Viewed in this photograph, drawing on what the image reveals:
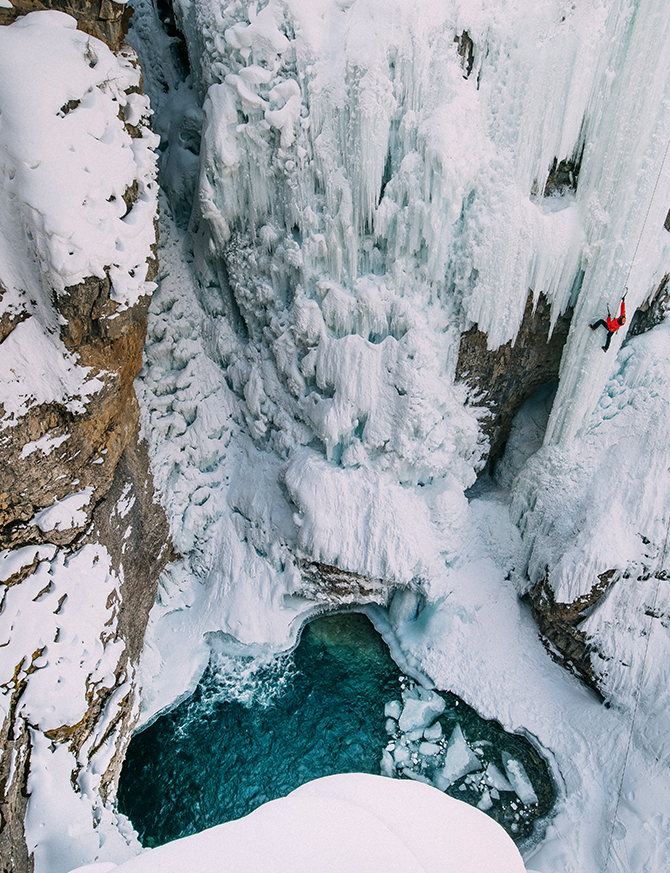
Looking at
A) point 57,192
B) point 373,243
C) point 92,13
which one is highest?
point 92,13

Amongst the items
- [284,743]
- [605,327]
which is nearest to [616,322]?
[605,327]

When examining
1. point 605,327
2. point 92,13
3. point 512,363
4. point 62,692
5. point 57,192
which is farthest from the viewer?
point 512,363

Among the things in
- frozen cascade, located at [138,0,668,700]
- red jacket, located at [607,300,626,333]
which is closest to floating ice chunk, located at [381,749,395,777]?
frozen cascade, located at [138,0,668,700]

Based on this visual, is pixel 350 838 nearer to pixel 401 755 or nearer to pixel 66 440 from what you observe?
pixel 66 440

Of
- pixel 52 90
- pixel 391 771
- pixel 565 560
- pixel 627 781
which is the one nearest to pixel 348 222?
pixel 52 90

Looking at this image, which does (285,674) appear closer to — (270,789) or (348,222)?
(270,789)

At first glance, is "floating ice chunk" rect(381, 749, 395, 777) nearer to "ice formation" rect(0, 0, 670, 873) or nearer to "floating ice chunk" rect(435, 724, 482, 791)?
"floating ice chunk" rect(435, 724, 482, 791)

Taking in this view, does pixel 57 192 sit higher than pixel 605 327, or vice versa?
pixel 57 192
